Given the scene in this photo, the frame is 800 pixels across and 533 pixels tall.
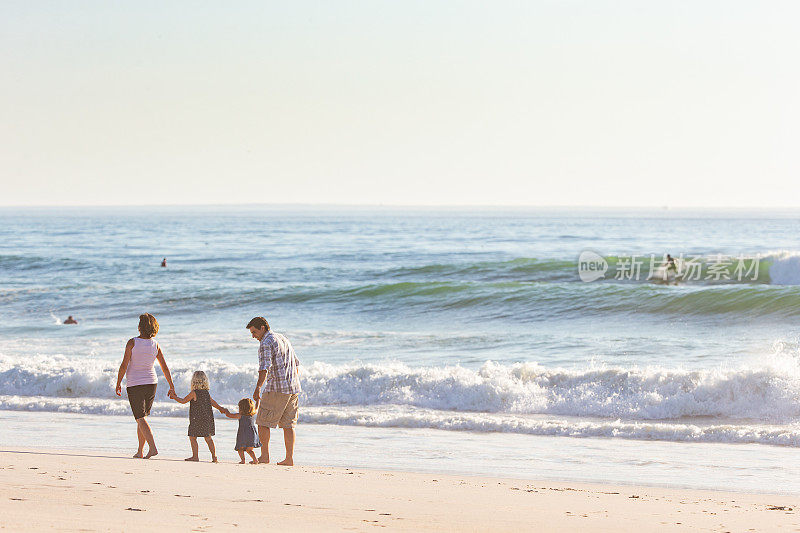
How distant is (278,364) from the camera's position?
819cm

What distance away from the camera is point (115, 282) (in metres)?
32.2

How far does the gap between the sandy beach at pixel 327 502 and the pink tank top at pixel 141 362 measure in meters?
0.78

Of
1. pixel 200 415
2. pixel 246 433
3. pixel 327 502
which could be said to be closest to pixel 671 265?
pixel 246 433

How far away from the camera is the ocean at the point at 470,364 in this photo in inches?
383

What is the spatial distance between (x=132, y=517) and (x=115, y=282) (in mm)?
27984

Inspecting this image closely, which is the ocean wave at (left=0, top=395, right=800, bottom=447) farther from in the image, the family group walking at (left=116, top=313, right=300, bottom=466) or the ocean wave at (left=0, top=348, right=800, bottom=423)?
the family group walking at (left=116, top=313, right=300, bottom=466)

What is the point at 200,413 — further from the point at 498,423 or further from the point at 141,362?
the point at 498,423

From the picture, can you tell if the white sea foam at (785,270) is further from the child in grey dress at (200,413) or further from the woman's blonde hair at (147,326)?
the woman's blonde hair at (147,326)

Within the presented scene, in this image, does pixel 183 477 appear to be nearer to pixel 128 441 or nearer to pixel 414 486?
pixel 414 486

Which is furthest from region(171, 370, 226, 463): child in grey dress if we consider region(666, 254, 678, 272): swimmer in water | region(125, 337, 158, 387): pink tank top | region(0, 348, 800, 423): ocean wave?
region(666, 254, 678, 272): swimmer in water

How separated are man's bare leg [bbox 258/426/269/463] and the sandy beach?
1.27 ft

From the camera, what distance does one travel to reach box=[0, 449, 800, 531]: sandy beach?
5684 mm

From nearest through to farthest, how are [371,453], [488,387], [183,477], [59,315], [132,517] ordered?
→ 1. [132,517]
2. [183,477]
3. [371,453]
4. [488,387]
5. [59,315]

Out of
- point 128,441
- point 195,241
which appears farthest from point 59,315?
point 195,241
